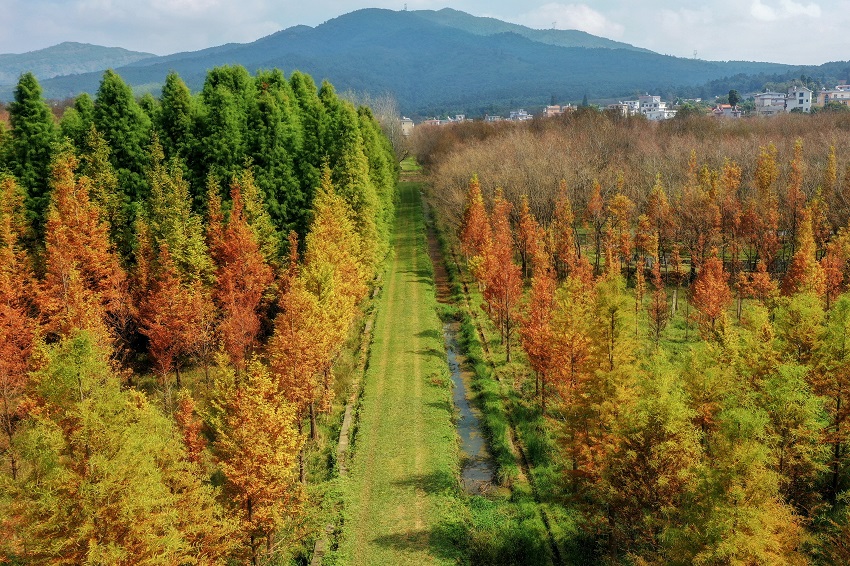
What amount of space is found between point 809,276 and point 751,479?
28422mm

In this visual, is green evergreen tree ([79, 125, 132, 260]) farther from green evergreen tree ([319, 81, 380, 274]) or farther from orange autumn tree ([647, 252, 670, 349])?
orange autumn tree ([647, 252, 670, 349])

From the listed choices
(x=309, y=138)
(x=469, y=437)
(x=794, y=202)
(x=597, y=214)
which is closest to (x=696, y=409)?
(x=469, y=437)

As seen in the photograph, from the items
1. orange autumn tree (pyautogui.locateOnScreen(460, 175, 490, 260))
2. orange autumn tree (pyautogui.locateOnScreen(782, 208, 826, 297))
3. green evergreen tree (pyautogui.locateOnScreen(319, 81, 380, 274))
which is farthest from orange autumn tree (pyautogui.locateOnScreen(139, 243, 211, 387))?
orange autumn tree (pyautogui.locateOnScreen(782, 208, 826, 297))

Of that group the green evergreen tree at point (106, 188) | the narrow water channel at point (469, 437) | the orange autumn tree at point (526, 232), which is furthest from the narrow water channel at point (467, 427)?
the green evergreen tree at point (106, 188)

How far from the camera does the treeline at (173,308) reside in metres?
16.6

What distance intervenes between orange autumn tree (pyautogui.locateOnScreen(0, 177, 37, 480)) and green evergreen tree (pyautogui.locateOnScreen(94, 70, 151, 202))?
242 inches

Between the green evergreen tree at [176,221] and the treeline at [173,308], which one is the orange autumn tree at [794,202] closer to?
the treeline at [173,308]

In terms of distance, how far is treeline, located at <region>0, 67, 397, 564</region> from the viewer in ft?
54.5

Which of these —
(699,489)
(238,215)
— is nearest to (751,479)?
(699,489)

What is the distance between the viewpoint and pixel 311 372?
3014 centimetres

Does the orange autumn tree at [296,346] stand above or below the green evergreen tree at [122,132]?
below

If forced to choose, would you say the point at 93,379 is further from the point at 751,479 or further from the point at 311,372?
the point at 751,479

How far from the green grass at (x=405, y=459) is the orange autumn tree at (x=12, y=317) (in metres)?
14.8

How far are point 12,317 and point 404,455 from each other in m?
20.7
